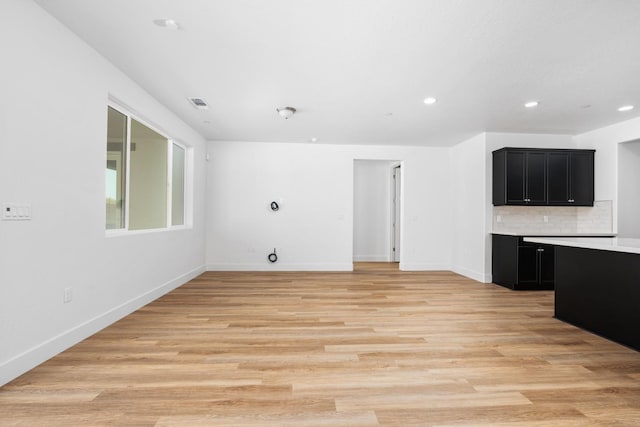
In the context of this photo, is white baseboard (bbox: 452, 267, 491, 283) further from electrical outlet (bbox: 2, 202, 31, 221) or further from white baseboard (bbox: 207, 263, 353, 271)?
electrical outlet (bbox: 2, 202, 31, 221)

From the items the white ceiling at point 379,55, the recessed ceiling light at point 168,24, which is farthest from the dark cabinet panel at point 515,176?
the recessed ceiling light at point 168,24

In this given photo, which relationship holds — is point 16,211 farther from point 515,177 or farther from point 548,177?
point 548,177

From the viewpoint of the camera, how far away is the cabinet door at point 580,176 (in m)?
5.30

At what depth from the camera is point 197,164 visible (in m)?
5.79

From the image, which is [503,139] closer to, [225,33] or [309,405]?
[225,33]

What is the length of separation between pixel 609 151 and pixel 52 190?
23.6ft

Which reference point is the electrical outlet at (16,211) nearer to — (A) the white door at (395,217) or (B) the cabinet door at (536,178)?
(B) the cabinet door at (536,178)

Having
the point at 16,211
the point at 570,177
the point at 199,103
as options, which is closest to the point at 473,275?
the point at 570,177

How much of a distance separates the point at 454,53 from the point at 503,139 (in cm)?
335

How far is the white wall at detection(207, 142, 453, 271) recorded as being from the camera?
6402mm

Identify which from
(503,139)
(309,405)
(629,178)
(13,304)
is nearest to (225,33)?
(13,304)

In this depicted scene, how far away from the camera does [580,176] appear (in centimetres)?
531

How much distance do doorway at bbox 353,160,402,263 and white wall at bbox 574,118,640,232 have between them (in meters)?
3.99

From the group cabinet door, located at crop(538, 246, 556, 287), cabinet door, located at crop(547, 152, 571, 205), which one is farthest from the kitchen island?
cabinet door, located at crop(547, 152, 571, 205)
